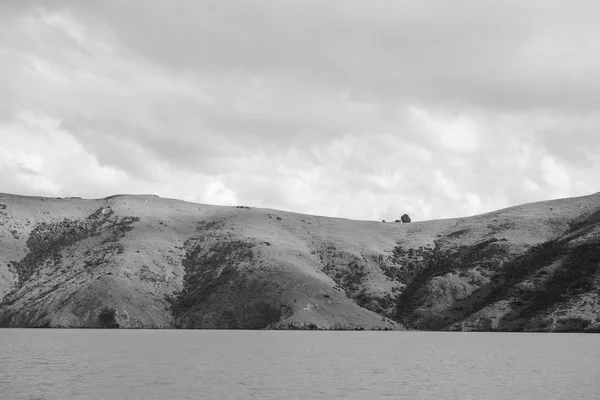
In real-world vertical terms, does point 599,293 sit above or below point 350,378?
above

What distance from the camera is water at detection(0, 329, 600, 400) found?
5747 cm

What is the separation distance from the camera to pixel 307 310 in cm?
18512

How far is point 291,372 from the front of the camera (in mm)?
73562

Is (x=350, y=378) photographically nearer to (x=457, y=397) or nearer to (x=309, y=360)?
A: (x=457, y=397)

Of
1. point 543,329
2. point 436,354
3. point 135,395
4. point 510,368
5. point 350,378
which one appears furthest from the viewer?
point 543,329

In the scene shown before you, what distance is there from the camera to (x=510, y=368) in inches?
3172

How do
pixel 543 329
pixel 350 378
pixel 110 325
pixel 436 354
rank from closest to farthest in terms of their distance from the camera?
pixel 350 378
pixel 436 354
pixel 543 329
pixel 110 325

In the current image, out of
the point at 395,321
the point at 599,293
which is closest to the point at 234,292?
the point at 395,321

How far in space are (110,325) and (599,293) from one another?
12315cm

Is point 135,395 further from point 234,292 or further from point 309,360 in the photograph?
point 234,292

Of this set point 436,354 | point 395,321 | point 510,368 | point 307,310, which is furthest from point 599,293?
point 510,368

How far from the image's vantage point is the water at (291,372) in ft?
189

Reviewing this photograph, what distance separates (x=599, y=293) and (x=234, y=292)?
94866 mm

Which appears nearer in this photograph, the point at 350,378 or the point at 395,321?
the point at 350,378
